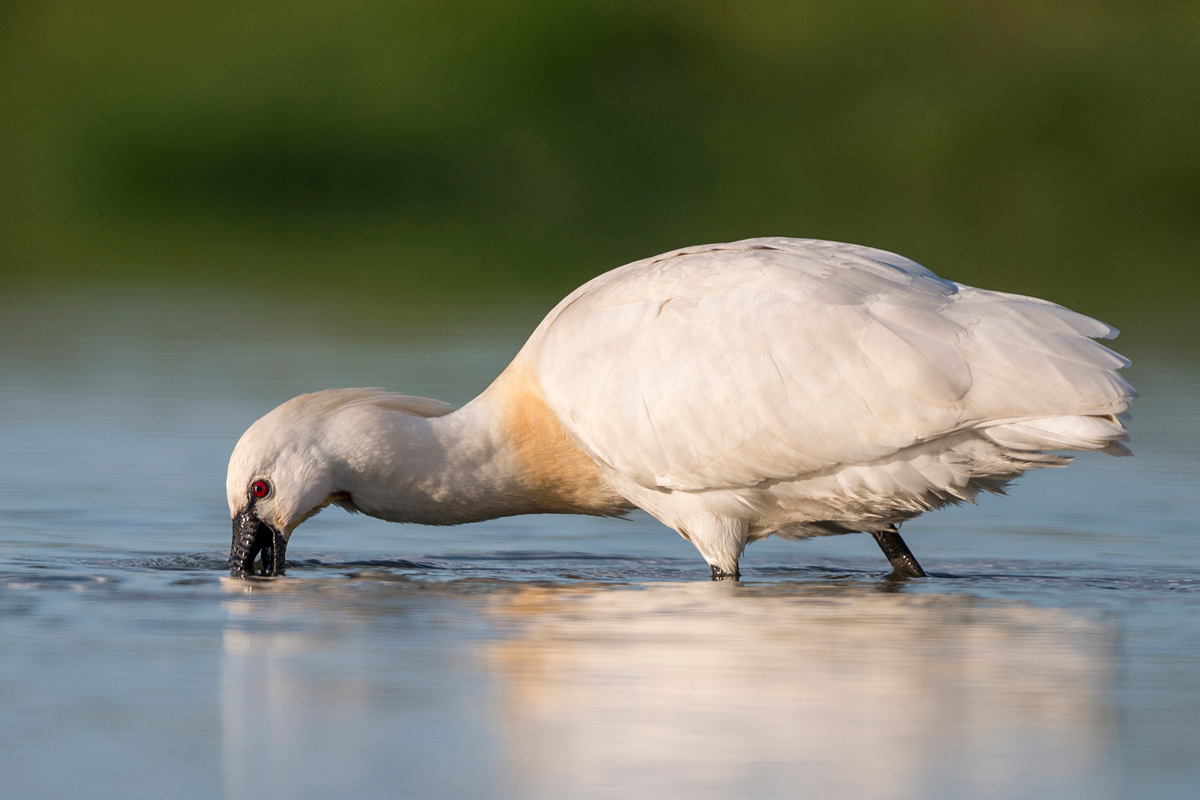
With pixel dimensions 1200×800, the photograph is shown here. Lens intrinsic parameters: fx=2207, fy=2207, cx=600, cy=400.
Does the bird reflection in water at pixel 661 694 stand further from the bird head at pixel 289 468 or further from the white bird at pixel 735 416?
the bird head at pixel 289 468

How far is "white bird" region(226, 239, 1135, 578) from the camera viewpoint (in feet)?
29.7

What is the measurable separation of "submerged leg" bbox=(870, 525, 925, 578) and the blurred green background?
2077 centimetres

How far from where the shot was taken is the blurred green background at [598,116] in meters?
34.4

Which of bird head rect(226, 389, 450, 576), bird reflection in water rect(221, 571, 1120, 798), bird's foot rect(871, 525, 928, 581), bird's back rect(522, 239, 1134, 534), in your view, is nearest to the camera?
bird reflection in water rect(221, 571, 1120, 798)

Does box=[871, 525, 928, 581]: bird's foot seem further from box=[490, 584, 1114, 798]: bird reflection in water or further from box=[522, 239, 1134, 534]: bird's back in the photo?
box=[490, 584, 1114, 798]: bird reflection in water

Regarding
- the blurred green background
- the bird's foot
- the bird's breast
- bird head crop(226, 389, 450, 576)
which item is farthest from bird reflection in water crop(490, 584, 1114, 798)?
the blurred green background

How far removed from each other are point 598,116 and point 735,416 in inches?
1157

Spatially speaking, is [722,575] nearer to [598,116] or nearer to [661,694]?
[661,694]

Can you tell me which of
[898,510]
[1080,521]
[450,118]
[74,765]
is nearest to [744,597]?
[898,510]

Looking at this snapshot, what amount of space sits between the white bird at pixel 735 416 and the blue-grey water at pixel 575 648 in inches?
13.6

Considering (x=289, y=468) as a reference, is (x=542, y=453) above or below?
above

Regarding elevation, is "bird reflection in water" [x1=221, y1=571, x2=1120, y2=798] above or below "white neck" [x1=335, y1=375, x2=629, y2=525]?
below

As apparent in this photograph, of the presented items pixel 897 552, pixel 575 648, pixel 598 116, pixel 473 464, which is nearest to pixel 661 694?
pixel 575 648

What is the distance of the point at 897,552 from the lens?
33.0ft
